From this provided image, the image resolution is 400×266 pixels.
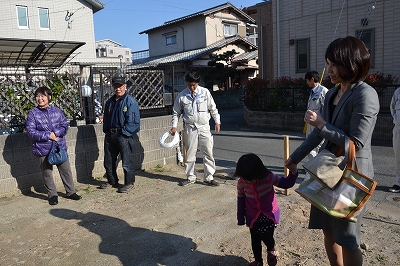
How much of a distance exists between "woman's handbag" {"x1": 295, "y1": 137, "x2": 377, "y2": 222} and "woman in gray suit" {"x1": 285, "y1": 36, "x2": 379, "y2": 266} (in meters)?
0.11

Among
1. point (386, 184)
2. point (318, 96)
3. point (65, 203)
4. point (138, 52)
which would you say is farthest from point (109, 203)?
point (138, 52)

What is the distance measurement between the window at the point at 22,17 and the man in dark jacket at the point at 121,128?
18.7 metres

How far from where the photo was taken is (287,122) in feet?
37.2

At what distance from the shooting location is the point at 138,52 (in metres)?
33.3

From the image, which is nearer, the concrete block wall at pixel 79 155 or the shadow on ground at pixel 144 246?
the shadow on ground at pixel 144 246

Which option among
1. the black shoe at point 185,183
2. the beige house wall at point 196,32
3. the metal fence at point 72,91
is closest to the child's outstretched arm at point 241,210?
the black shoe at point 185,183

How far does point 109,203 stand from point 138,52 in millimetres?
29907

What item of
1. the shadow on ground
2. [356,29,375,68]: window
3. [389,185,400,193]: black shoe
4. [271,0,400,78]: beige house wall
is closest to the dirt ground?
the shadow on ground

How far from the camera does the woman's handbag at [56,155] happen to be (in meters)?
4.95

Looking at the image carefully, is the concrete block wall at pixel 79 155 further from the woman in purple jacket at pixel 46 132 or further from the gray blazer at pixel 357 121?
the gray blazer at pixel 357 121

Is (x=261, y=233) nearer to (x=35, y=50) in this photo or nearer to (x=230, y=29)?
(x=35, y=50)

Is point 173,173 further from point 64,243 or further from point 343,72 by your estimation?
point 343,72

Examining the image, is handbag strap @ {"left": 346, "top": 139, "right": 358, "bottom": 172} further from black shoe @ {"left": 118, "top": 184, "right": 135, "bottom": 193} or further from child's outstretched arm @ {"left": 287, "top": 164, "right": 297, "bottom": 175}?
black shoe @ {"left": 118, "top": 184, "right": 135, "bottom": 193}

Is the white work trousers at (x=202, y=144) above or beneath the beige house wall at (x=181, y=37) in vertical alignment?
beneath
